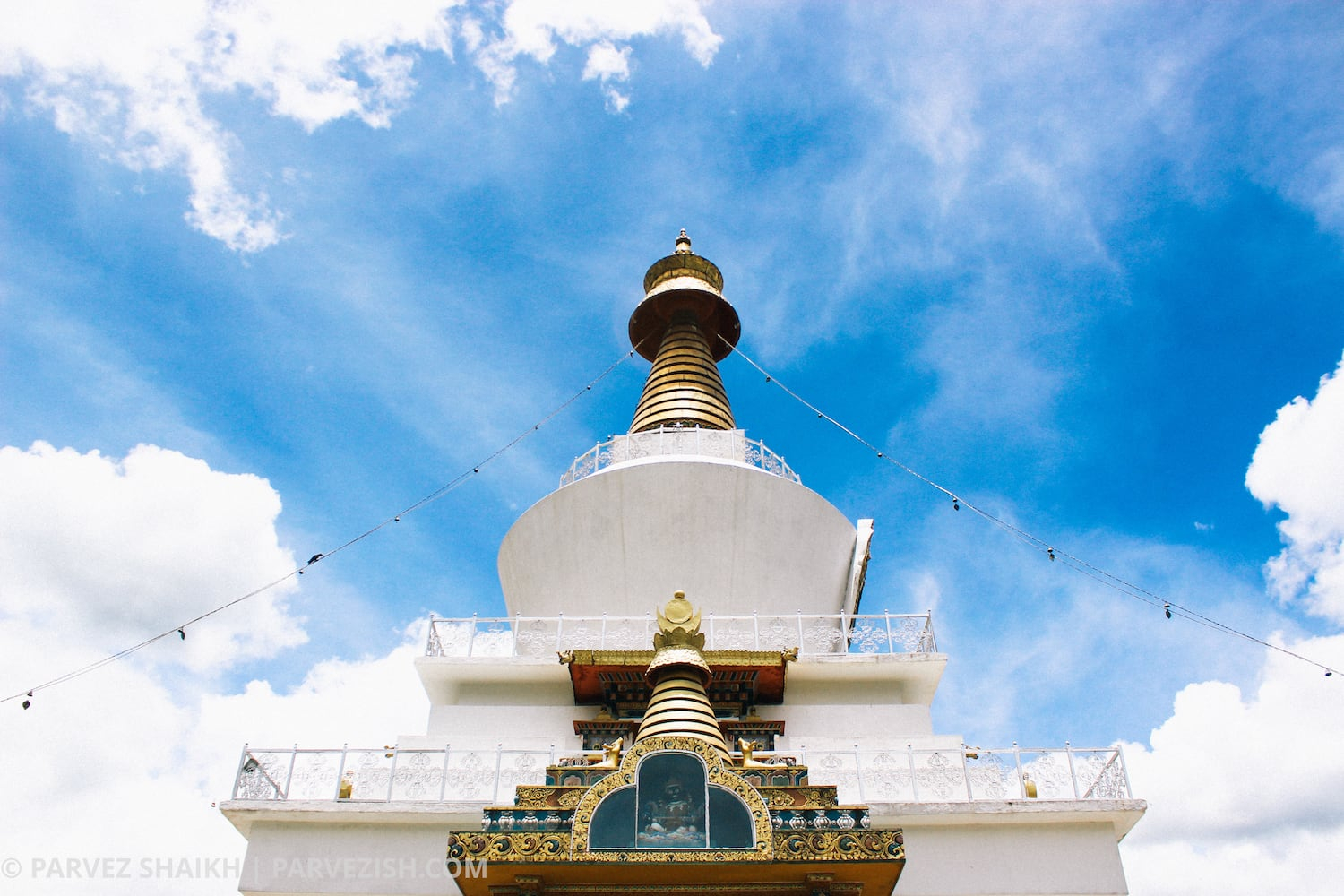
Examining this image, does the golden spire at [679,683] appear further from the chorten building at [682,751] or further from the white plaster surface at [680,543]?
the white plaster surface at [680,543]

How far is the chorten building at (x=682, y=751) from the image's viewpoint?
589 centimetres

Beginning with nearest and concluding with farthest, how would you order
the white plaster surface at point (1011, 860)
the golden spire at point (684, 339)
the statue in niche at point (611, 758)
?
the statue in niche at point (611, 758), the white plaster surface at point (1011, 860), the golden spire at point (684, 339)

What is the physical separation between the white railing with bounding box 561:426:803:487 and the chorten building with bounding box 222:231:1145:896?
3 cm

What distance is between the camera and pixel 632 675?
9133mm

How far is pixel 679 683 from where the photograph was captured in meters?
7.34

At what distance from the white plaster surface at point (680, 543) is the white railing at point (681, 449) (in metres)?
0.61

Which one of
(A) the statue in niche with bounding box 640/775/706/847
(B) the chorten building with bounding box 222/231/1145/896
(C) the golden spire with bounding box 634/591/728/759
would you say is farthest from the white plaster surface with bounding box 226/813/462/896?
(A) the statue in niche with bounding box 640/775/706/847

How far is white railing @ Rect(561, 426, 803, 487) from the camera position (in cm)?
1138

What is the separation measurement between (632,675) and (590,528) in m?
2.09

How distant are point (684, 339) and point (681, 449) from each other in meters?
3.54

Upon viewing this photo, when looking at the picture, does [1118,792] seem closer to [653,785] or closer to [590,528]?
[653,785]

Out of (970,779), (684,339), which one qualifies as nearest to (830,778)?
(970,779)

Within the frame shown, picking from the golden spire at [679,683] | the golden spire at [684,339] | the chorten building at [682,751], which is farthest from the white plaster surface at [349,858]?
the golden spire at [684,339]

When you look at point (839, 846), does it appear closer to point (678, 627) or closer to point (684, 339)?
point (678, 627)
